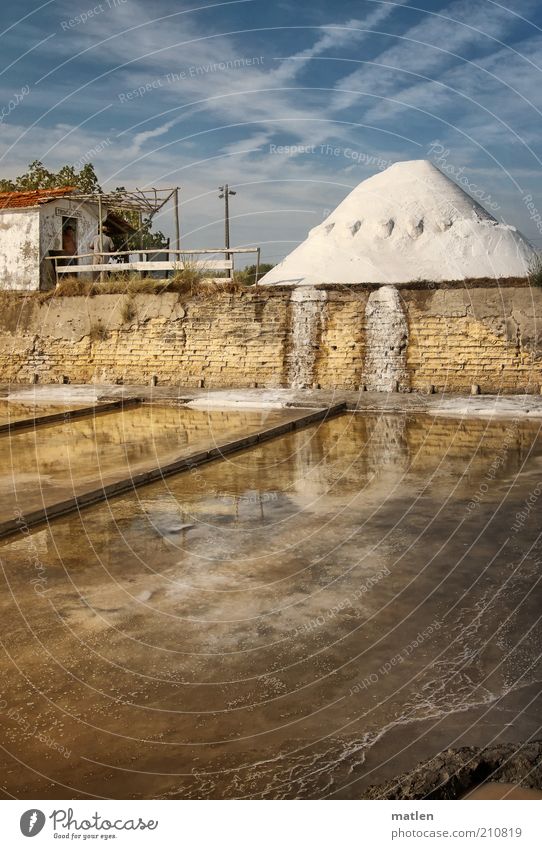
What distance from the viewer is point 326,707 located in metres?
3.71

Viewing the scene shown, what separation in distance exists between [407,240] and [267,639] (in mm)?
39503

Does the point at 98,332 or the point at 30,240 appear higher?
the point at 30,240

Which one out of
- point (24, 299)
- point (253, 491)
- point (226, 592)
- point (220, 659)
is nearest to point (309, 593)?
point (226, 592)

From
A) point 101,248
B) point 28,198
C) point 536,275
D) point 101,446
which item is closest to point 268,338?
point 536,275

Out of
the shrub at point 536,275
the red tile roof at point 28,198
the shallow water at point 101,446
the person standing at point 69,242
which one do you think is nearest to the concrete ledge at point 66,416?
the shallow water at point 101,446

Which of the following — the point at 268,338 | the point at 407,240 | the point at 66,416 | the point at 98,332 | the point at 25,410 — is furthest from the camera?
the point at 407,240

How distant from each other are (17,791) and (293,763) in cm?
111

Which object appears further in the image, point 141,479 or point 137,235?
point 137,235

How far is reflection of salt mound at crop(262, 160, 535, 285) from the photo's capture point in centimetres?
3878

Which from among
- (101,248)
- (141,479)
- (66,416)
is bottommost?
(141,479)

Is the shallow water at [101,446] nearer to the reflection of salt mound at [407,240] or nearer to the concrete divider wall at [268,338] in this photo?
the concrete divider wall at [268,338]

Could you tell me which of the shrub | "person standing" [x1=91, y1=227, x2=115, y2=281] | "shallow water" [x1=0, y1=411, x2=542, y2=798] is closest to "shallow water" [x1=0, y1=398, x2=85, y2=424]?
"shallow water" [x1=0, y1=411, x2=542, y2=798]

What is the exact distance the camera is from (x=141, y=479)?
331 inches

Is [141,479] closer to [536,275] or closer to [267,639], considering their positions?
[267,639]
